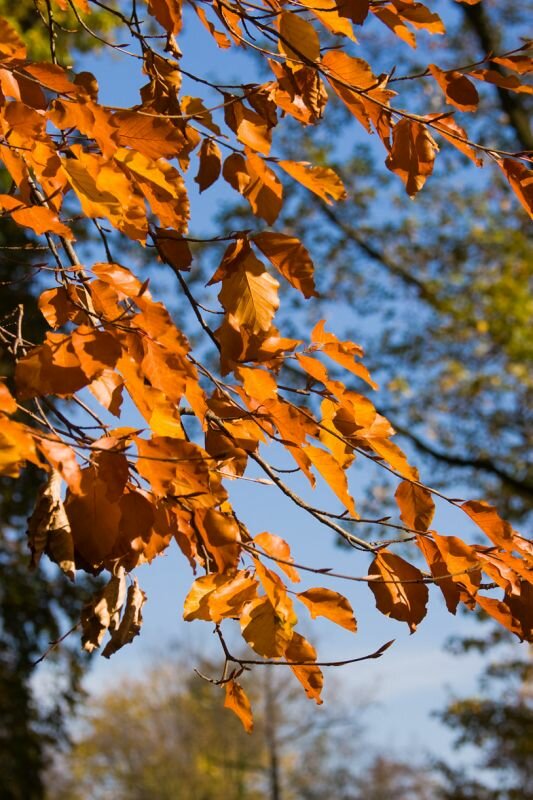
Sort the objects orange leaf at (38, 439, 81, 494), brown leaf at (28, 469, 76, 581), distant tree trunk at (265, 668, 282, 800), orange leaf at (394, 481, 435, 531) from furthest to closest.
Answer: distant tree trunk at (265, 668, 282, 800)
orange leaf at (394, 481, 435, 531)
brown leaf at (28, 469, 76, 581)
orange leaf at (38, 439, 81, 494)

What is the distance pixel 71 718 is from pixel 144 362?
9.01m

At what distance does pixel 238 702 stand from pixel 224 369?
45cm

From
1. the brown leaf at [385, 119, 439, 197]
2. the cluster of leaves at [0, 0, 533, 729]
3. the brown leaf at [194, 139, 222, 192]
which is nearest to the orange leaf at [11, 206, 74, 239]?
the cluster of leaves at [0, 0, 533, 729]

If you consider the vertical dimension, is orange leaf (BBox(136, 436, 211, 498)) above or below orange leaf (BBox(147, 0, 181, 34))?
below

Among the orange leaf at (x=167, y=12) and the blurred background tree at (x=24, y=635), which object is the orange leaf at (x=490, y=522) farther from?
the blurred background tree at (x=24, y=635)

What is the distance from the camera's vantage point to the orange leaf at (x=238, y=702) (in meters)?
1.27

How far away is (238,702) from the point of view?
50.7 inches

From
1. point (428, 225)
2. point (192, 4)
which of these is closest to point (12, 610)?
point (428, 225)

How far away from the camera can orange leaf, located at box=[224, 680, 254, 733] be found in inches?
50.0

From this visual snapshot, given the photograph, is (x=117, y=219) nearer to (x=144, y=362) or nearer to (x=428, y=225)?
(x=144, y=362)

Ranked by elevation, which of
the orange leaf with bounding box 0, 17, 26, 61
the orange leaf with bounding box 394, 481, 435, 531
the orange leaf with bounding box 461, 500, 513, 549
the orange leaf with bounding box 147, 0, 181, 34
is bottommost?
the orange leaf with bounding box 461, 500, 513, 549

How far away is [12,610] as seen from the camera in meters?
9.20

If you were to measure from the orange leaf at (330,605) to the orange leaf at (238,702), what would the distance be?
0.66 ft

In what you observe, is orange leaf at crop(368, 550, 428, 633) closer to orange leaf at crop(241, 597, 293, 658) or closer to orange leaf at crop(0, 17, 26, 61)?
orange leaf at crop(241, 597, 293, 658)
